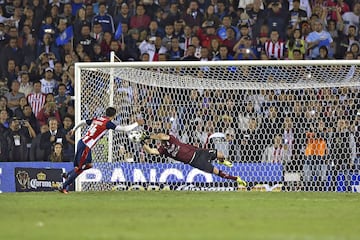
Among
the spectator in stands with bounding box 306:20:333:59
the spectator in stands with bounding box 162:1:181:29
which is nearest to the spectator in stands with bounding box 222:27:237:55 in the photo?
the spectator in stands with bounding box 162:1:181:29

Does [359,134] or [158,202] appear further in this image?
[359,134]

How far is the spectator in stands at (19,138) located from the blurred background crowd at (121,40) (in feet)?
0.08

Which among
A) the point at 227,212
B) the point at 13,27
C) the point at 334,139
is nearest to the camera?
the point at 227,212

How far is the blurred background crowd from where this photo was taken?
24.2m

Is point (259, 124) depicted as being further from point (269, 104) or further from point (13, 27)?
point (13, 27)

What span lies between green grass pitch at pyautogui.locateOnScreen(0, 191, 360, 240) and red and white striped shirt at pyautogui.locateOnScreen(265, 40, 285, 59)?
242 inches

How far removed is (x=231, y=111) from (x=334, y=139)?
8.10ft

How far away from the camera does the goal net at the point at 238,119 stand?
21078 mm

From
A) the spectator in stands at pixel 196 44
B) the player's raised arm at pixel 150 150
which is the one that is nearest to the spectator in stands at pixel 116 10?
the spectator in stands at pixel 196 44

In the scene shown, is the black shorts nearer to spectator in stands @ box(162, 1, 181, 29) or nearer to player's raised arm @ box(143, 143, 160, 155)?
player's raised arm @ box(143, 143, 160, 155)

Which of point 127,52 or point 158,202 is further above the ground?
point 127,52

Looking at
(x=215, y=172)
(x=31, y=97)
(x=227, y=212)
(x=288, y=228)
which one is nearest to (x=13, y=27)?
(x=31, y=97)

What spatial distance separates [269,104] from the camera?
21562 mm

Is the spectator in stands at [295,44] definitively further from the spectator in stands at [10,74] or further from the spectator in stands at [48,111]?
the spectator in stands at [10,74]
